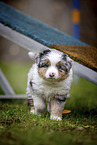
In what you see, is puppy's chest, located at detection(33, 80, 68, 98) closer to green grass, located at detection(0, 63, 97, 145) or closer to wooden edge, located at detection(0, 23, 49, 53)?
green grass, located at detection(0, 63, 97, 145)

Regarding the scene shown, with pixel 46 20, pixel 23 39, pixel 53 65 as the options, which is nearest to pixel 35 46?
pixel 23 39

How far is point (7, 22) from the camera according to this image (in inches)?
103

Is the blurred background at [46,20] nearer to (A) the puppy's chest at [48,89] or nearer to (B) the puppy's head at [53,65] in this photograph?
(A) the puppy's chest at [48,89]

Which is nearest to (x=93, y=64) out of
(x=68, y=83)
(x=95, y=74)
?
(x=95, y=74)

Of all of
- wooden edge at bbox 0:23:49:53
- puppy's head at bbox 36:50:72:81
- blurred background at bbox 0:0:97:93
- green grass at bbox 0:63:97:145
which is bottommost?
green grass at bbox 0:63:97:145

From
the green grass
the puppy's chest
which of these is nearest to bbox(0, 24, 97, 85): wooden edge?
the puppy's chest

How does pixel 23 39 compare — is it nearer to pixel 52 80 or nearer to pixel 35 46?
pixel 35 46

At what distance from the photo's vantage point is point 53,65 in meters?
2.01

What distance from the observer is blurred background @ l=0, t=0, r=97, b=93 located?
7500mm

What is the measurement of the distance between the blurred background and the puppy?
5.48 meters

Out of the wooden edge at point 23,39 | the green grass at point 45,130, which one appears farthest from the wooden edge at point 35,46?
the green grass at point 45,130

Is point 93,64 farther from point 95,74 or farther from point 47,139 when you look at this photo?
point 47,139

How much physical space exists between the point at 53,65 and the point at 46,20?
24.0 ft

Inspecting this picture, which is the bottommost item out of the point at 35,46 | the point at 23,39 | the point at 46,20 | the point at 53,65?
the point at 53,65
